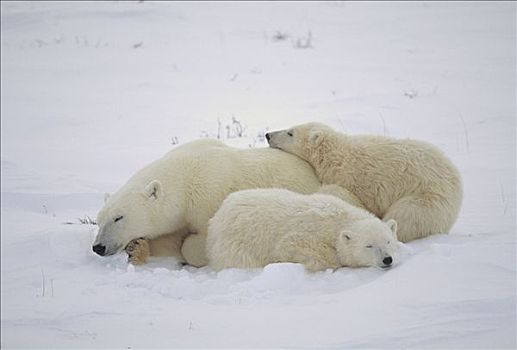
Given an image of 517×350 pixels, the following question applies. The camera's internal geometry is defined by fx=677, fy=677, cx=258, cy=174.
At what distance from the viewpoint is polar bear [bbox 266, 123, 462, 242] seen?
5.38 metres

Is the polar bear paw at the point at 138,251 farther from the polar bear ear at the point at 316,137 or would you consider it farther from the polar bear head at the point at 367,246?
the polar bear ear at the point at 316,137

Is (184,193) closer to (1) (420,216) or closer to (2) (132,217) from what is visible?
(2) (132,217)

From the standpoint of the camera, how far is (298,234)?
487 centimetres

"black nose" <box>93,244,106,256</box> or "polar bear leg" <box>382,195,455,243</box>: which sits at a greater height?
"polar bear leg" <box>382,195,455,243</box>

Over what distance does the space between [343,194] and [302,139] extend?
843 mm

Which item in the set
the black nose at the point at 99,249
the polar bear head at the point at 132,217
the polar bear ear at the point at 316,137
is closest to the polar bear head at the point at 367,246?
the polar bear ear at the point at 316,137

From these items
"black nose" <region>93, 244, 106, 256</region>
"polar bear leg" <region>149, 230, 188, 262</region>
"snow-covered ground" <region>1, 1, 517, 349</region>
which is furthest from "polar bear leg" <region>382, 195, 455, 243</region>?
"black nose" <region>93, 244, 106, 256</region>

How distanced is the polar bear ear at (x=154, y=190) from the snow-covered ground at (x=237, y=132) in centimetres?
54

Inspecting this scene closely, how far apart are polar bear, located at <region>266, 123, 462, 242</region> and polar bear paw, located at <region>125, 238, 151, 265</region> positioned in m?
1.64

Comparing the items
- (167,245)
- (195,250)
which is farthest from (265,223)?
(167,245)

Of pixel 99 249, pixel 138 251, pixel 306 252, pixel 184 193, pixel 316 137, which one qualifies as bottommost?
pixel 138 251

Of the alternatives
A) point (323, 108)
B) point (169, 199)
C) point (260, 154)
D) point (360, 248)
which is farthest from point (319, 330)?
point (323, 108)

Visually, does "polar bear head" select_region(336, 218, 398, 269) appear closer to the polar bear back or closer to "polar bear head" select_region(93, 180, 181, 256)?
the polar bear back

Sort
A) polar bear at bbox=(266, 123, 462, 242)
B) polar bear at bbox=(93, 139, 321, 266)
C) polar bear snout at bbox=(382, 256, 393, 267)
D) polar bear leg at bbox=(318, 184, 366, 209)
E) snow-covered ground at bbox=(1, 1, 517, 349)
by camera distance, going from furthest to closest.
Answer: polar bear leg at bbox=(318, 184, 366, 209), polar bear at bbox=(266, 123, 462, 242), polar bear at bbox=(93, 139, 321, 266), polar bear snout at bbox=(382, 256, 393, 267), snow-covered ground at bbox=(1, 1, 517, 349)
